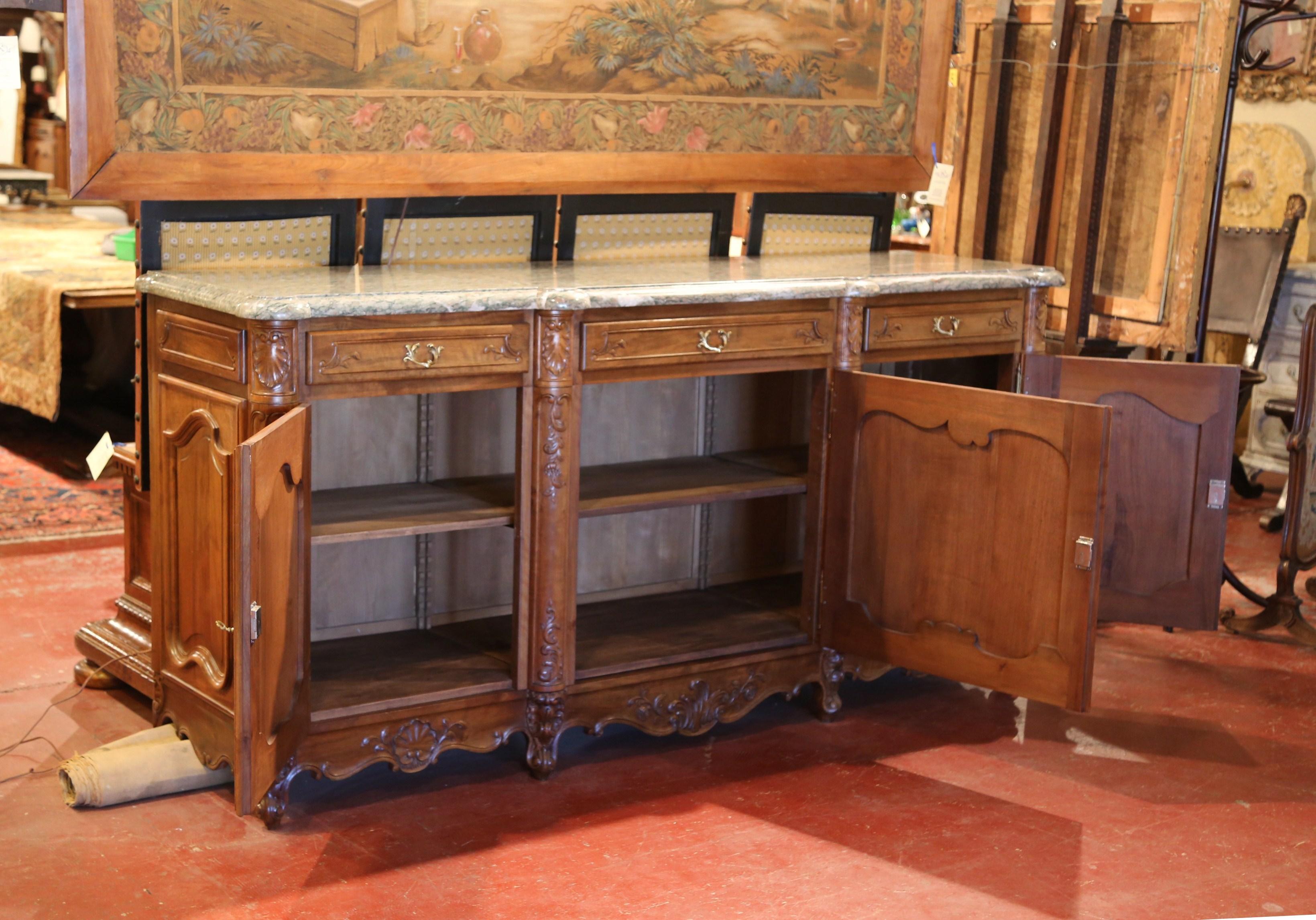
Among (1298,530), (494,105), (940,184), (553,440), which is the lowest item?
(1298,530)

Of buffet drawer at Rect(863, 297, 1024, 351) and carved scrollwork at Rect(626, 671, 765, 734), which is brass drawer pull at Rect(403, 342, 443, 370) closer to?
carved scrollwork at Rect(626, 671, 765, 734)

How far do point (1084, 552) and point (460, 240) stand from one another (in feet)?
5.48

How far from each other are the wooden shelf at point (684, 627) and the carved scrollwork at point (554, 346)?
0.73 metres

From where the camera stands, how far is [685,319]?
129 inches

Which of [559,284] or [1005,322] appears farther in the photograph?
[1005,322]

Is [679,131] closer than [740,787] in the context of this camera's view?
No

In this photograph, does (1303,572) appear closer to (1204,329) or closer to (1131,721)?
(1204,329)

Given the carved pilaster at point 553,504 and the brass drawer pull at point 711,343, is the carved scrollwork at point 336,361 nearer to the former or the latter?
the carved pilaster at point 553,504

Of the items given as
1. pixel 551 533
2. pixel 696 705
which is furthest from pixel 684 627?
pixel 551 533

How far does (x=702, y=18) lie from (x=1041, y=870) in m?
2.28

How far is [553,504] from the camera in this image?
10.4 feet

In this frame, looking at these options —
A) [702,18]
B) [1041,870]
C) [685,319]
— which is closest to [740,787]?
[1041,870]

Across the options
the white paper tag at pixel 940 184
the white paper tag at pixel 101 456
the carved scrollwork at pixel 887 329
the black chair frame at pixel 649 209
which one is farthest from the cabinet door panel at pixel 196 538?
the white paper tag at pixel 940 184

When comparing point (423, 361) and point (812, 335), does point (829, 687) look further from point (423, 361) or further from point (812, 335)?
point (423, 361)
